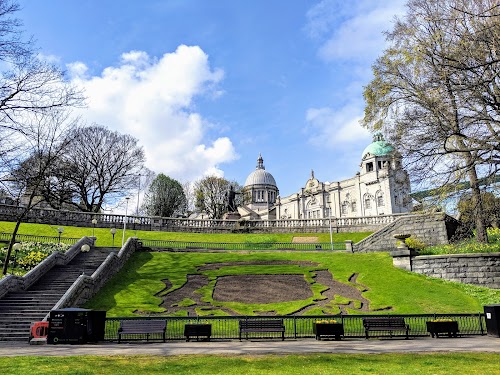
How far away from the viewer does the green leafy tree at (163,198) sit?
7069cm

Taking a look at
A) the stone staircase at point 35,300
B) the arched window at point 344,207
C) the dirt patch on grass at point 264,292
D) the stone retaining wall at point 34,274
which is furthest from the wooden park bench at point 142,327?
the arched window at point 344,207

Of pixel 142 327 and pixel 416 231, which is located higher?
pixel 416 231

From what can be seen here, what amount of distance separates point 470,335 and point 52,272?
22389mm

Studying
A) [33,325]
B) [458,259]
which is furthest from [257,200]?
[33,325]

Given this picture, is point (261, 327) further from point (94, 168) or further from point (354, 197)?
point (354, 197)

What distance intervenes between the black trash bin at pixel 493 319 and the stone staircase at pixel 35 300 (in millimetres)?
19245

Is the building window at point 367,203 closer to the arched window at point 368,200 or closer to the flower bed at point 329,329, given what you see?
the arched window at point 368,200

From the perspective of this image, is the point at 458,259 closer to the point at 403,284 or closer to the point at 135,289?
the point at 403,284

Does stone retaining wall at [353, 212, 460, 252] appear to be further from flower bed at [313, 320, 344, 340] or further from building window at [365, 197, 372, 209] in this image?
building window at [365, 197, 372, 209]

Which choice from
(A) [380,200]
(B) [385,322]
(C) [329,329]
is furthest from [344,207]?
(C) [329,329]

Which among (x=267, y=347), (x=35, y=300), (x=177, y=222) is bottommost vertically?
(x=267, y=347)

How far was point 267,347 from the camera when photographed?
13.4 m

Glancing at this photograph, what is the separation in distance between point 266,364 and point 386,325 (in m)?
7.37

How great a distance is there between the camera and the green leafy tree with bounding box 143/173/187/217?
70.7 m
